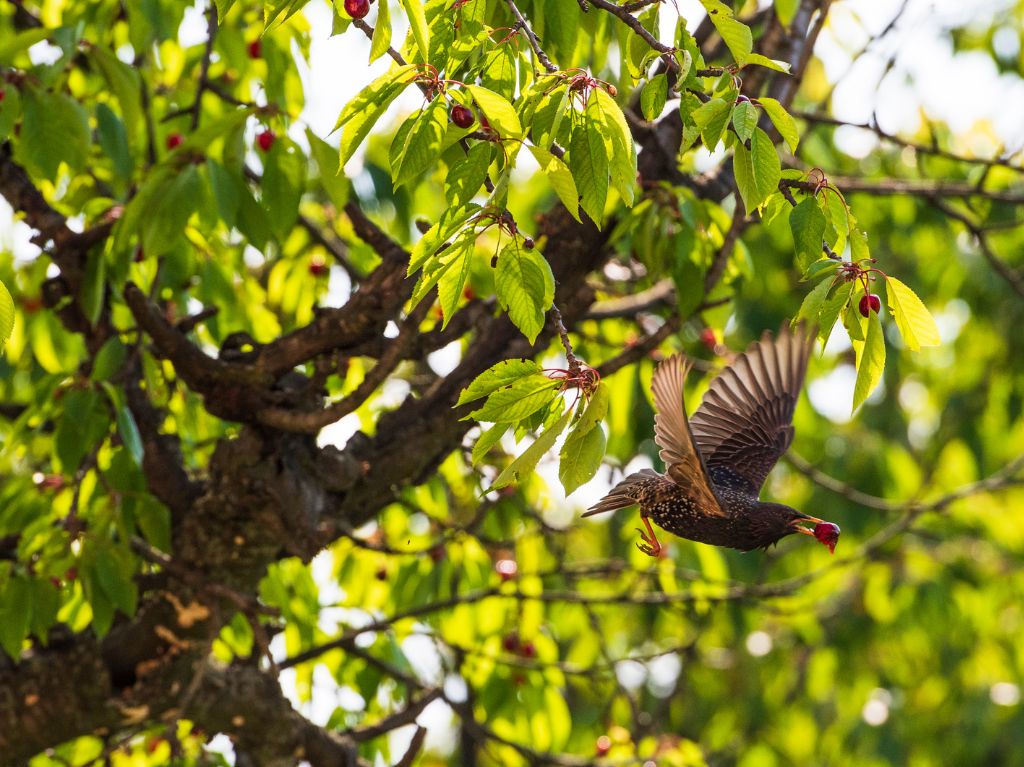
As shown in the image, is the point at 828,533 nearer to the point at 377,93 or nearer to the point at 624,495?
the point at 624,495

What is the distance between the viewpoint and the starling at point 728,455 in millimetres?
2398

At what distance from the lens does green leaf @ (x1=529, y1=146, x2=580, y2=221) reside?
183cm

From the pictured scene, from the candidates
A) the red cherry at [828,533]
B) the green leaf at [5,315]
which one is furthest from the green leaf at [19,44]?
the red cherry at [828,533]

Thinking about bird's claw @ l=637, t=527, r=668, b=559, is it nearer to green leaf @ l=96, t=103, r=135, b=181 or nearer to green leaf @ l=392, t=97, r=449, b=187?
green leaf @ l=392, t=97, r=449, b=187

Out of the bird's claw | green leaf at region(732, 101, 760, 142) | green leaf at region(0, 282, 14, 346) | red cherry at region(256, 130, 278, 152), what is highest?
red cherry at region(256, 130, 278, 152)

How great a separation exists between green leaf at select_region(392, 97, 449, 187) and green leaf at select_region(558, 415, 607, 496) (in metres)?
0.46

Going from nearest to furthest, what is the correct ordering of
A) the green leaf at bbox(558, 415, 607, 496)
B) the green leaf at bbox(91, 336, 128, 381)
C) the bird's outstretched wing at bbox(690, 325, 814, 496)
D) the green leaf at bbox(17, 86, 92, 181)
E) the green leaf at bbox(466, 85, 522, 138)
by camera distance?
the green leaf at bbox(466, 85, 522, 138)
the green leaf at bbox(558, 415, 607, 496)
the bird's outstretched wing at bbox(690, 325, 814, 496)
the green leaf at bbox(17, 86, 92, 181)
the green leaf at bbox(91, 336, 128, 381)

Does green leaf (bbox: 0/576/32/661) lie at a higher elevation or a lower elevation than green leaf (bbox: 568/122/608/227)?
lower

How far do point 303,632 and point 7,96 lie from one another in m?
1.90

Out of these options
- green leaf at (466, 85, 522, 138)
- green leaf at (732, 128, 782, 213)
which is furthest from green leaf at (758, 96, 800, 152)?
green leaf at (466, 85, 522, 138)

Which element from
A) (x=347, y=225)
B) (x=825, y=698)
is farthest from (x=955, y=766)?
(x=347, y=225)

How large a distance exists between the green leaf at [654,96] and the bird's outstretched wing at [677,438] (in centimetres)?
48

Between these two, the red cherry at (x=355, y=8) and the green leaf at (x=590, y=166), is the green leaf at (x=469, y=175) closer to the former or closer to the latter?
the green leaf at (x=590, y=166)

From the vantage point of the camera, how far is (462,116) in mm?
1956
